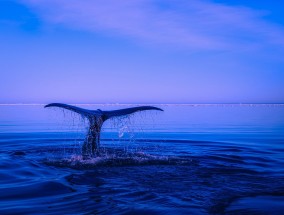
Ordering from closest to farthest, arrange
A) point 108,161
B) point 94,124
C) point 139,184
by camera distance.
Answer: point 139,184 → point 108,161 → point 94,124

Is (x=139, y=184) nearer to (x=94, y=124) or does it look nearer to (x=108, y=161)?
(x=108, y=161)

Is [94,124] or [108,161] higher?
[94,124]

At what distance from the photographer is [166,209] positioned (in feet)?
17.3

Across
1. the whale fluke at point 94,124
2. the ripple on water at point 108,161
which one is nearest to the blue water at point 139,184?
the ripple on water at point 108,161

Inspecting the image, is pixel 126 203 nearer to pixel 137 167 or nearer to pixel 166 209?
pixel 166 209

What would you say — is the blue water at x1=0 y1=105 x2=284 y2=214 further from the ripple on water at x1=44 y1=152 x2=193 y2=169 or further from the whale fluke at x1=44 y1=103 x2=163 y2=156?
the whale fluke at x1=44 y1=103 x2=163 y2=156

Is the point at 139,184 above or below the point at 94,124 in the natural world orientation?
below

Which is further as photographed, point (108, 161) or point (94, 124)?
point (94, 124)

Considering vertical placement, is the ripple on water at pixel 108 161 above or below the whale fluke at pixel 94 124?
below

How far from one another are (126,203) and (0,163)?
5013mm

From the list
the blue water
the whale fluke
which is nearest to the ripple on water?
the blue water

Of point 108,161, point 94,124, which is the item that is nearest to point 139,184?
point 108,161

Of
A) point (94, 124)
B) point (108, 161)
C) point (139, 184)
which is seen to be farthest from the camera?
point (94, 124)

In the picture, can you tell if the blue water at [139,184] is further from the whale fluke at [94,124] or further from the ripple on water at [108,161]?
the whale fluke at [94,124]
